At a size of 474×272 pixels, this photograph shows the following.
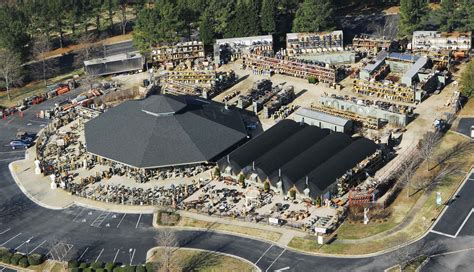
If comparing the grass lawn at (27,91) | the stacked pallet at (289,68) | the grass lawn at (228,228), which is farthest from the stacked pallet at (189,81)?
the grass lawn at (228,228)

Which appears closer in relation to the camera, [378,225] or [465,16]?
[378,225]

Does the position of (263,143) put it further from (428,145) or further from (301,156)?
(428,145)

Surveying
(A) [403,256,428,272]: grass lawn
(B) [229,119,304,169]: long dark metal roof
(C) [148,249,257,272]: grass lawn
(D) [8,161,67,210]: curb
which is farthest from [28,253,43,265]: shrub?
(A) [403,256,428,272]: grass lawn

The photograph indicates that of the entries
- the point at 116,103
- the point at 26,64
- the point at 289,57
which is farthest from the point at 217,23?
the point at 26,64

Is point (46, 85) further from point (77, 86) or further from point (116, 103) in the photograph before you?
point (116, 103)

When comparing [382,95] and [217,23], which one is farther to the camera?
[217,23]

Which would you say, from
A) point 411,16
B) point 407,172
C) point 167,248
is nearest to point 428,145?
point 407,172

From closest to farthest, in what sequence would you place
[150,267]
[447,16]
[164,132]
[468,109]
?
[150,267]
[164,132]
[468,109]
[447,16]
